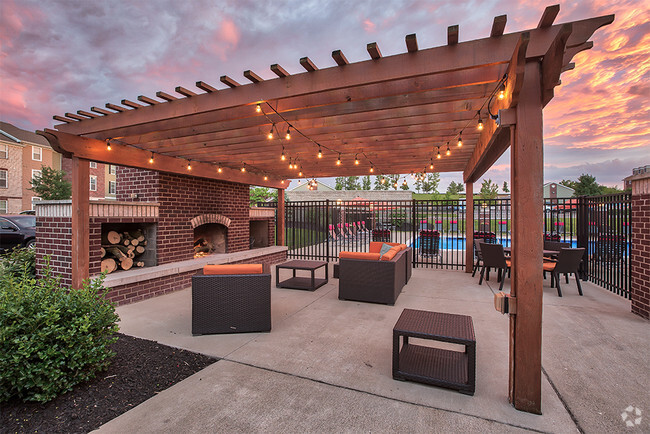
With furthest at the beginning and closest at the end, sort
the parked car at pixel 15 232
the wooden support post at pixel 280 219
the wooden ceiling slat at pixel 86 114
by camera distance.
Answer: the wooden support post at pixel 280 219 < the parked car at pixel 15 232 < the wooden ceiling slat at pixel 86 114

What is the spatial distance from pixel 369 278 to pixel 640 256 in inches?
154

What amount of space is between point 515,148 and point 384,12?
474 centimetres

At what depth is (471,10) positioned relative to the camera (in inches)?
182

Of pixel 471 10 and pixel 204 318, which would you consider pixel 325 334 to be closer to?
pixel 204 318

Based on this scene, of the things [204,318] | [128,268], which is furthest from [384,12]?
[128,268]

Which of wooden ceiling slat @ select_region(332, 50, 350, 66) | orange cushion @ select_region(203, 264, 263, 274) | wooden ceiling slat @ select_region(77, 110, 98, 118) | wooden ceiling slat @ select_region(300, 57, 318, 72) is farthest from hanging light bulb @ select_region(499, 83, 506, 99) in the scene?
wooden ceiling slat @ select_region(77, 110, 98, 118)

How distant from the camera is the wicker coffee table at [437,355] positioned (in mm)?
2287

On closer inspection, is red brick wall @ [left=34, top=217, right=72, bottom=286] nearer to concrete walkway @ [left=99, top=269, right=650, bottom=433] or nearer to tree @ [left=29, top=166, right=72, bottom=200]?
concrete walkway @ [left=99, top=269, right=650, bottom=433]

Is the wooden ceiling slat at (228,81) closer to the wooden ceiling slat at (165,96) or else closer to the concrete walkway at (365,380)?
the wooden ceiling slat at (165,96)

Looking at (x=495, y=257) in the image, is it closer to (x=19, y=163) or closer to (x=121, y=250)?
(x=121, y=250)

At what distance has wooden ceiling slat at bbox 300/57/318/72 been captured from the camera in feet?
9.12

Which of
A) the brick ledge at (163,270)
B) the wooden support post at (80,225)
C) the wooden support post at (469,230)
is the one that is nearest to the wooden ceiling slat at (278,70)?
the wooden support post at (80,225)

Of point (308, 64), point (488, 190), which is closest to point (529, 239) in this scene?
point (308, 64)

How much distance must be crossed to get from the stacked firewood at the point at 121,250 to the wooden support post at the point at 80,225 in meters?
0.74
